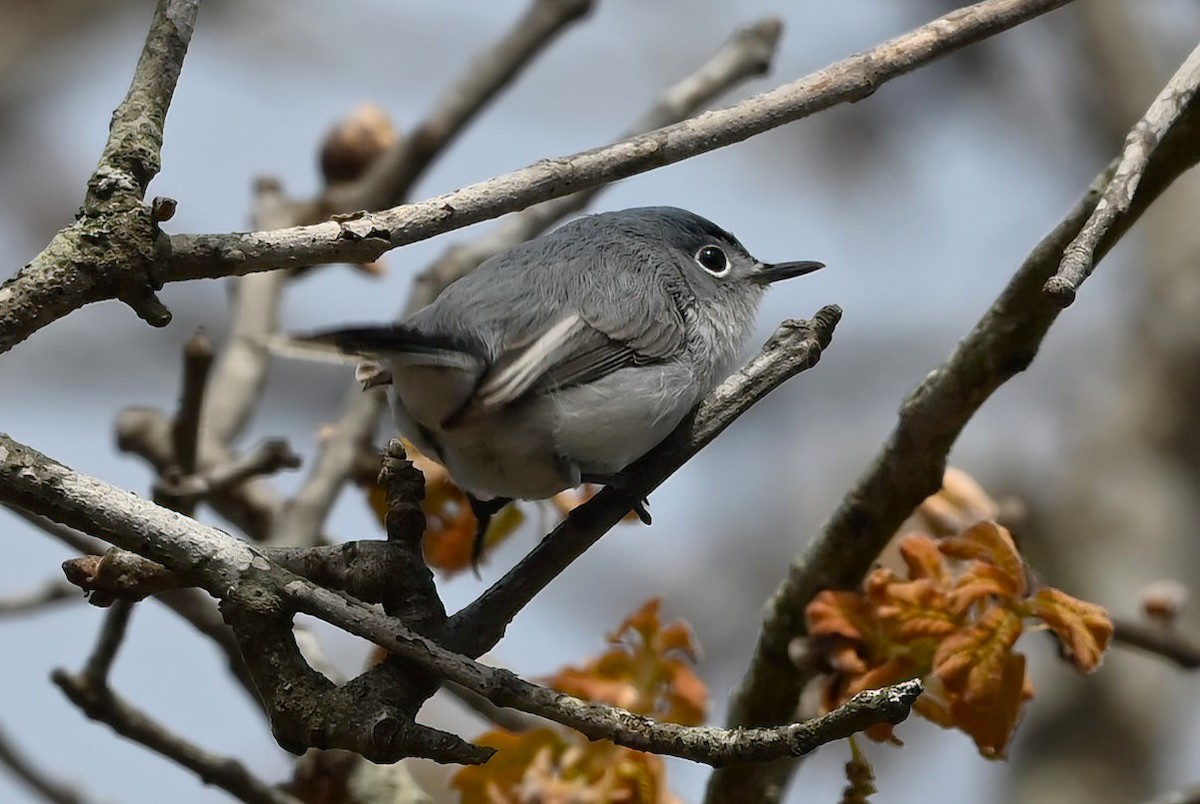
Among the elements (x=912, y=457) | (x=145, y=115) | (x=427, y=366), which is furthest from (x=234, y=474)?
(x=912, y=457)

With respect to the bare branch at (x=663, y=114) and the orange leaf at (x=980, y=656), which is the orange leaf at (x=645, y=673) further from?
the bare branch at (x=663, y=114)

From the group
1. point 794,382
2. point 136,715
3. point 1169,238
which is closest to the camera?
point 136,715

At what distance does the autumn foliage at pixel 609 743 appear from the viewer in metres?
2.00

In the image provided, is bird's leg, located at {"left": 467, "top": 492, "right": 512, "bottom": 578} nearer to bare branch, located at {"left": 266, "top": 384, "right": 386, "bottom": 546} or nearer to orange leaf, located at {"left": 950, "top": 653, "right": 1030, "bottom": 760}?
bare branch, located at {"left": 266, "top": 384, "right": 386, "bottom": 546}

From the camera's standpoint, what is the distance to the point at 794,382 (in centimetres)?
746

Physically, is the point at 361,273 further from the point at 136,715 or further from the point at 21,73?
the point at 21,73

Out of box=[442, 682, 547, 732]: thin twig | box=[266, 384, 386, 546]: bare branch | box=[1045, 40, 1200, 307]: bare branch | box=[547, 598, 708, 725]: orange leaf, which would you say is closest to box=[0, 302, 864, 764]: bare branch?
box=[1045, 40, 1200, 307]: bare branch

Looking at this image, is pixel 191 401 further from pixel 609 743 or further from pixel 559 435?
pixel 609 743

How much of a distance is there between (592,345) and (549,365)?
14cm

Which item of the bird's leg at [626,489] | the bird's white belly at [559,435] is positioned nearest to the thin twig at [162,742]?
the bird's white belly at [559,435]

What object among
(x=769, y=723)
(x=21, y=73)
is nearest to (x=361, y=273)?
(x=769, y=723)

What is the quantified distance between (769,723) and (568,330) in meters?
0.70

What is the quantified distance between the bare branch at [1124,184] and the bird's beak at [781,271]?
100 centimetres

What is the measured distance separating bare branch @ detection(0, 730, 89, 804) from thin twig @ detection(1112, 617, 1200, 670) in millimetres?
1865
